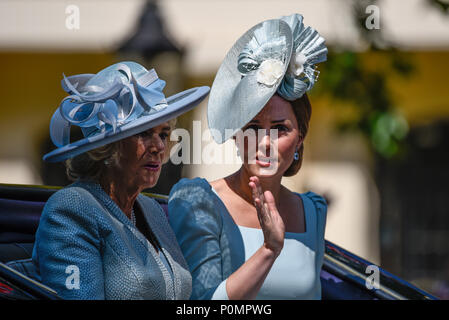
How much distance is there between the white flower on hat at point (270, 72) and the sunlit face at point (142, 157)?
0.30 metres

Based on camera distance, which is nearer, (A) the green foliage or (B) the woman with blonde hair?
(B) the woman with blonde hair

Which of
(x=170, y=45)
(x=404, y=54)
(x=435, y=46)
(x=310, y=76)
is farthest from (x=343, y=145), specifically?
(x=310, y=76)

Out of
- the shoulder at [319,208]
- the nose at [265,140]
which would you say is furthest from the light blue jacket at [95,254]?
the shoulder at [319,208]

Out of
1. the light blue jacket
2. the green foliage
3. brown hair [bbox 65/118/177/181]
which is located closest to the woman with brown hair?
the light blue jacket

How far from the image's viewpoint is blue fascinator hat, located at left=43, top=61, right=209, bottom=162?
176 cm

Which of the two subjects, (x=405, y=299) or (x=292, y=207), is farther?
(x=405, y=299)

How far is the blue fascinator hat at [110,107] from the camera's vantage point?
1.76 metres

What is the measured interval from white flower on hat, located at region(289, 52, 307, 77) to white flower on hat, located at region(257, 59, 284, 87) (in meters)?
0.03

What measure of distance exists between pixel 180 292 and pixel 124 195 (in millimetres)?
279

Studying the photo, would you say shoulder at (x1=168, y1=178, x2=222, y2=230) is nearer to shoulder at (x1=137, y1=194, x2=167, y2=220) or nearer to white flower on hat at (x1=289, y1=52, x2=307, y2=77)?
shoulder at (x1=137, y1=194, x2=167, y2=220)

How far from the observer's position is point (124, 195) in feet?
6.04

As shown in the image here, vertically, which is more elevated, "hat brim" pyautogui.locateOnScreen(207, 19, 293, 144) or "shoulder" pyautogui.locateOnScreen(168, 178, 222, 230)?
"hat brim" pyautogui.locateOnScreen(207, 19, 293, 144)

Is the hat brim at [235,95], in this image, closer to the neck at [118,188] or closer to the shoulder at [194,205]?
the shoulder at [194,205]

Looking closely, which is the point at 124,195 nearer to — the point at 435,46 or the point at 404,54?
the point at 404,54
